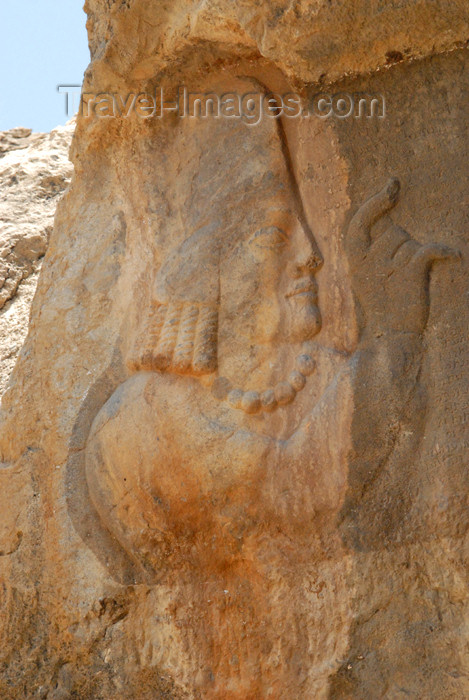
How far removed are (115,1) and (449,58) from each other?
30.3 inches

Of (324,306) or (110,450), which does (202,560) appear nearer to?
(110,450)

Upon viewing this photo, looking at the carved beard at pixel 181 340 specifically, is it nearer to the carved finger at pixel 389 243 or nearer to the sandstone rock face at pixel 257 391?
the sandstone rock face at pixel 257 391

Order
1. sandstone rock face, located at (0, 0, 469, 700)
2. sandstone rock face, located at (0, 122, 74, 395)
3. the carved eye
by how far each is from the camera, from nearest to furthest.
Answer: sandstone rock face, located at (0, 0, 469, 700), the carved eye, sandstone rock face, located at (0, 122, 74, 395)

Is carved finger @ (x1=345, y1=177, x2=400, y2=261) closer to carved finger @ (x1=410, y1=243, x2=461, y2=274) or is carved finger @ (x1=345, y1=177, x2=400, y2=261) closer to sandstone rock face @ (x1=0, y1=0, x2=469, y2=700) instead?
sandstone rock face @ (x1=0, y1=0, x2=469, y2=700)

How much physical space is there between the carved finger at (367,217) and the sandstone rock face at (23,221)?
1.52 meters

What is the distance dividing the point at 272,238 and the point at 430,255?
14.2 inches

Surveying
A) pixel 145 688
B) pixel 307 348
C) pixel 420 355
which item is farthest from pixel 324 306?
pixel 145 688

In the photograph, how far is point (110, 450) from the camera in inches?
83.7

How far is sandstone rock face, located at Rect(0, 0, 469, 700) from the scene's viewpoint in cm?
180

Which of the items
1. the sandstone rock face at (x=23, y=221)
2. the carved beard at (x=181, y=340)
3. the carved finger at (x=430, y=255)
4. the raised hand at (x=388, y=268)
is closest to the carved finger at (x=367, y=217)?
the raised hand at (x=388, y=268)

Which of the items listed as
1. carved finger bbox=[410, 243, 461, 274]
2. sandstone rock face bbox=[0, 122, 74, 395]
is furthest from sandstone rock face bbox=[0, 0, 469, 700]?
sandstone rock face bbox=[0, 122, 74, 395]

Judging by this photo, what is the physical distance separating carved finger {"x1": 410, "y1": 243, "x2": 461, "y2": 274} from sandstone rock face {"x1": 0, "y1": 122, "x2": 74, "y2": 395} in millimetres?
1643

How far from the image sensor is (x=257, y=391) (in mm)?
1968

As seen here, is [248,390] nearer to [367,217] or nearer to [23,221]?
[367,217]
